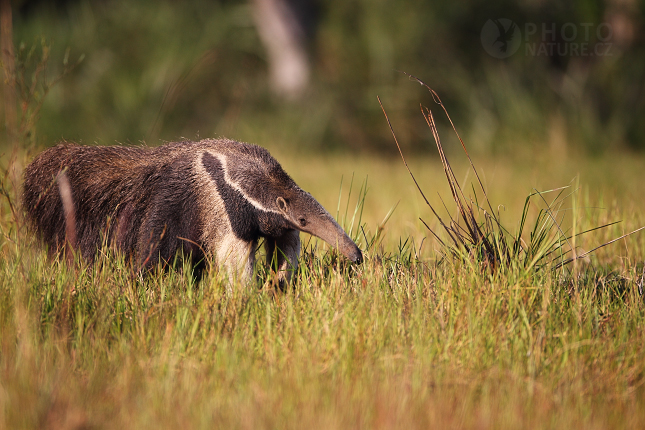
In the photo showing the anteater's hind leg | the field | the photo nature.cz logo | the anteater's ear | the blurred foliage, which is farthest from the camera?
the photo nature.cz logo

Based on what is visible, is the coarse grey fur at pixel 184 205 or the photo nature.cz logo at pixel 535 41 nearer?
the coarse grey fur at pixel 184 205

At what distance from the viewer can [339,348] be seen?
312 cm

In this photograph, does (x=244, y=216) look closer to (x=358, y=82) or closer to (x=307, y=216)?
(x=307, y=216)

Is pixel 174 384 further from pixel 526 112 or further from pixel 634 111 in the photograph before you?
pixel 634 111

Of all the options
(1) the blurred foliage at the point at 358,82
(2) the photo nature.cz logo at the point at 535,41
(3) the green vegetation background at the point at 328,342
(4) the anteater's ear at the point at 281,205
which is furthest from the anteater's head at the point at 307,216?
(2) the photo nature.cz logo at the point at 535,41

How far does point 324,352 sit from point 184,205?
153 centimetres

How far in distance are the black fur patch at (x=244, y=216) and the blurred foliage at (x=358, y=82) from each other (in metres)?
8.26

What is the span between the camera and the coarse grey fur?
3945 mm

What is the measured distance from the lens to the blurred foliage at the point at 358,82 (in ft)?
41.7

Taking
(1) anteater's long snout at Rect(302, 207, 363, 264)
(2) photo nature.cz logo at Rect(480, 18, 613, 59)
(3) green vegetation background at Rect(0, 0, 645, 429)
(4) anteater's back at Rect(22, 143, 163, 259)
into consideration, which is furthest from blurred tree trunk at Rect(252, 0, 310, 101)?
(1) anteater's long snout at Rect(302, 207, 363, 264)

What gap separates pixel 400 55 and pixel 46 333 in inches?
457

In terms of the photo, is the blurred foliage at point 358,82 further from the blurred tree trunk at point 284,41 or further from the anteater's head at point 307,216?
the anteater's head at point 307,216

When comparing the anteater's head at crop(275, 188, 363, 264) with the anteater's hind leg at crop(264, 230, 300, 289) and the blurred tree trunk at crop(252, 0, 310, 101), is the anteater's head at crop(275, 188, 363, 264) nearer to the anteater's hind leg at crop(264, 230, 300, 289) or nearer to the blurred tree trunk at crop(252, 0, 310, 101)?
the anteater's hind leg at crop(264, 230, 300, 289)

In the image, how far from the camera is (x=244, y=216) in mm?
3967
